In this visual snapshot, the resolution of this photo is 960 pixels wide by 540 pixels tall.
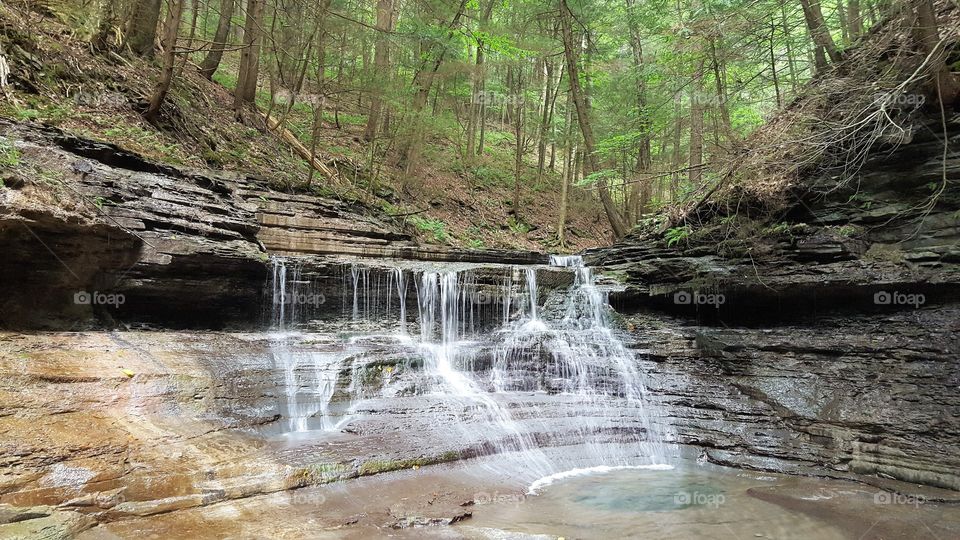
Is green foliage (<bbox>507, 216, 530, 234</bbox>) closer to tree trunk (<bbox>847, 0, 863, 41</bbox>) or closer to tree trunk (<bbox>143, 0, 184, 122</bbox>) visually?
tree trunk (<bbox>847, 0, 863, 41</bbox>)

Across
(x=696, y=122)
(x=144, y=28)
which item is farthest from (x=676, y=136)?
(x=144, y=28)

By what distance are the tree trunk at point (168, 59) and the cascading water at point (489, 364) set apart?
4.13 metres

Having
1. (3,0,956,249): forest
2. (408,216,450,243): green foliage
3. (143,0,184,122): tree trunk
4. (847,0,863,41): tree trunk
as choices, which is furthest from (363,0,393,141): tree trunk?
(847,0,863,41): tree trunk

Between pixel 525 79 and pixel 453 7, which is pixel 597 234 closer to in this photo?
pixel 525 79

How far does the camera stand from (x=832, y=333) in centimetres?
764

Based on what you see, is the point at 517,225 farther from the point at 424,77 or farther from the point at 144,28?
the point at 144,28

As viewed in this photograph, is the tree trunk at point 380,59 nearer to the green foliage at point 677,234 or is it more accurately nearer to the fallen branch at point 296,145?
the fallen branch at point 296,145

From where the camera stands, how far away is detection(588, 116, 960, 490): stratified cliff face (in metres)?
6.08

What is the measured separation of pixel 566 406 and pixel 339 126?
44.6 ft

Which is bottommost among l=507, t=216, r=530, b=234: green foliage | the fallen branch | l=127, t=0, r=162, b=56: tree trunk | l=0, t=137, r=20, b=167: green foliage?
l=0, t=137, r=20, b=167: green foliage

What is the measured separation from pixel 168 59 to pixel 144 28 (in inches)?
150

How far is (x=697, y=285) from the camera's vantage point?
8.91 metres

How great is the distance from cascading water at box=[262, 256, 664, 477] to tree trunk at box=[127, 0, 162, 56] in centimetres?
707

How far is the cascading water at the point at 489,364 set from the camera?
6.19 m
